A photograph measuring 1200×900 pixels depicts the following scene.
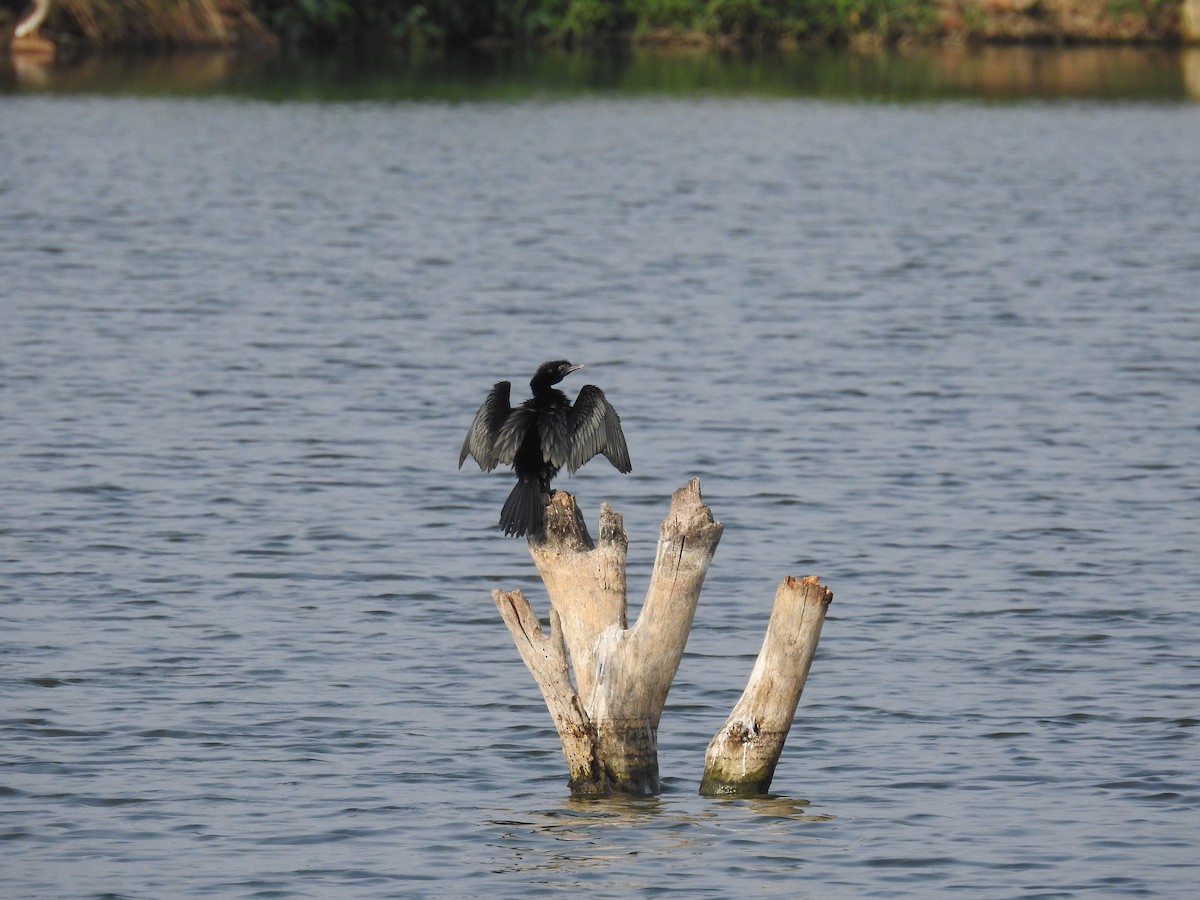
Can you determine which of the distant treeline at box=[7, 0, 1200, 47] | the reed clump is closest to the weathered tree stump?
the reed clump

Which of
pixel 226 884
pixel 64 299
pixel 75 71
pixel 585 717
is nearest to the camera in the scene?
pixel 226 884

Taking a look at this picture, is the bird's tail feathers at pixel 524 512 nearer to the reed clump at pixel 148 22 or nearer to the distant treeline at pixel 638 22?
the reed clump at pixel 148 22

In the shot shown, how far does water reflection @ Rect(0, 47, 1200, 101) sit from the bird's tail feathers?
37371 mm

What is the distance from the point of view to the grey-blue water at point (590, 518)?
339 inches

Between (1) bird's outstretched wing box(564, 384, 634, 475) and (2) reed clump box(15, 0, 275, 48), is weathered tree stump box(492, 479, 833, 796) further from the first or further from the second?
(2) reed clump box(15, 0, 275, 48)

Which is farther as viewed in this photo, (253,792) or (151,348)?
(151,348)

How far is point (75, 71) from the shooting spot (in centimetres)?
4847

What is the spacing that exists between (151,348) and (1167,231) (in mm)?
15412

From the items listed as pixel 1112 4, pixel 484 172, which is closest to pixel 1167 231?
pixel 484 172

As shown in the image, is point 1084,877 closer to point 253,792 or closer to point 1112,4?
point 253,792

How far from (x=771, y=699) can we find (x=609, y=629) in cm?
75

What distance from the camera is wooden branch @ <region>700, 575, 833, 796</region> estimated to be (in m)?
8.10

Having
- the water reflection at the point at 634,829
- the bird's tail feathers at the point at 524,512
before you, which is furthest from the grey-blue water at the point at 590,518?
the bird's tail feathers at the point at 524,512

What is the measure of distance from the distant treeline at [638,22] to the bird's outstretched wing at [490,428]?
47568 millimetres
